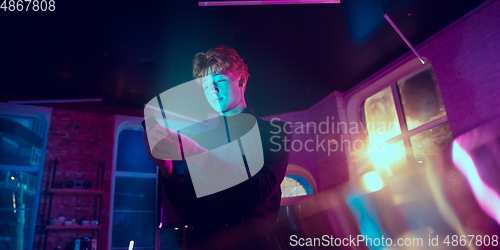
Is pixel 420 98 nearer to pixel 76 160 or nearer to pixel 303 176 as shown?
pixel 303 176

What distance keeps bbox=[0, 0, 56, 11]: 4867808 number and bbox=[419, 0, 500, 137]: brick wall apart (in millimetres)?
4707

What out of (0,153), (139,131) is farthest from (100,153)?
(0,153)

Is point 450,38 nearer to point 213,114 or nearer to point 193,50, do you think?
point 193,50

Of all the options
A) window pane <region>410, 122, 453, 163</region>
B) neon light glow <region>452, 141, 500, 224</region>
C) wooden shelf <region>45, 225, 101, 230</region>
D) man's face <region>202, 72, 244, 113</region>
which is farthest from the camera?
wooden shelf <region>45, 225, 101, 230</region>

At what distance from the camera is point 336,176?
5.69 metres

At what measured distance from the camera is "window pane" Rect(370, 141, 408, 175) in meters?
5.04

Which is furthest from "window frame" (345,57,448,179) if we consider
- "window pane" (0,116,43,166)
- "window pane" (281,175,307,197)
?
"window pane" (0,116,43,166)

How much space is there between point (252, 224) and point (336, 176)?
529 centimetres

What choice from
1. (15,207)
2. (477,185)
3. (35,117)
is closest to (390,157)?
(477,185)

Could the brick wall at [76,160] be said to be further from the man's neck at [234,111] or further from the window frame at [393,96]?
the man's neck at [234,111]

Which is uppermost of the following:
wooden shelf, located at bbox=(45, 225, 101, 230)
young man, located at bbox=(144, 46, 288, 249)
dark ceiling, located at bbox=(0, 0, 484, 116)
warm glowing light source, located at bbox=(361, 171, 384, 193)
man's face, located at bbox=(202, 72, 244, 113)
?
dark ceiling, located at bbox=(0, 0, 484, 116)

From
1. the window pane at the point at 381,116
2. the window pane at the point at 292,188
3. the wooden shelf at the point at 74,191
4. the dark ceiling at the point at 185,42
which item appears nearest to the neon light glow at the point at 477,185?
the window pane at the point at 381,116

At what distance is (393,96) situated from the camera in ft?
17.2

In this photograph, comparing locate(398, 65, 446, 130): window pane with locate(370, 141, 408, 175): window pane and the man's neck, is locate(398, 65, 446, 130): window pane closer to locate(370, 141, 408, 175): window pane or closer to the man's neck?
locate(370, 141, 408, 175): window pane
